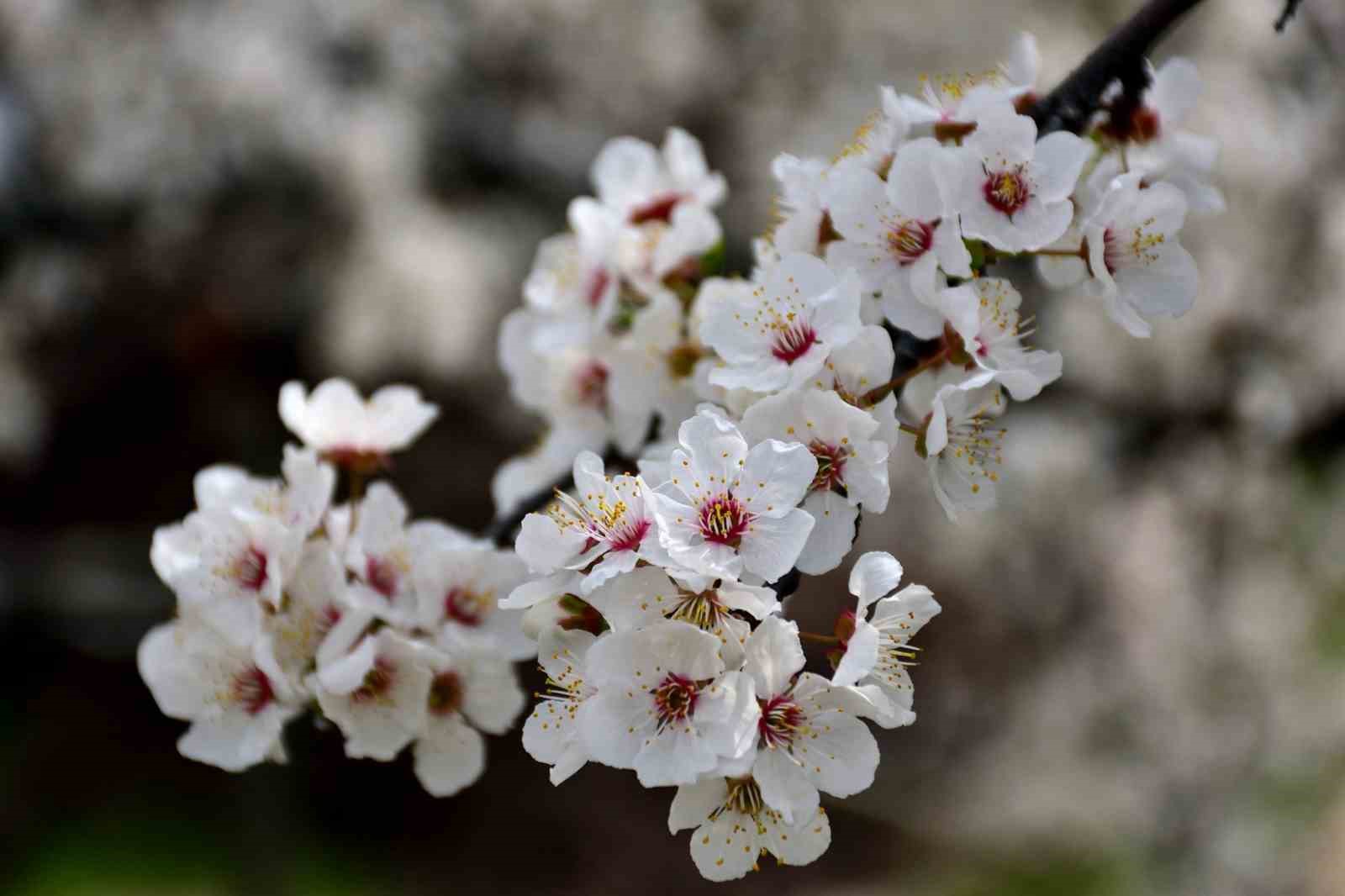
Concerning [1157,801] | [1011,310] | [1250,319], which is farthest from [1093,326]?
[1011,310]

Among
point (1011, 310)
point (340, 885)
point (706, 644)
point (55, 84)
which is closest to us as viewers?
point (706, 644)

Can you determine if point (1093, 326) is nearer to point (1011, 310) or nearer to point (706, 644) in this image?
point (1011, 310)

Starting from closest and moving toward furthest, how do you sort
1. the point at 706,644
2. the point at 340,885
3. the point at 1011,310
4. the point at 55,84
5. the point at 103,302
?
the point at 706,644, the point at 1011,310, the point at 55,84, the point at 103,302, the point at 340,885

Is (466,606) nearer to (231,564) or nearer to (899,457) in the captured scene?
(231,564)

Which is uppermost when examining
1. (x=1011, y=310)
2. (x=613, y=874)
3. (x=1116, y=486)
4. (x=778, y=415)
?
(x=1116, y=486)

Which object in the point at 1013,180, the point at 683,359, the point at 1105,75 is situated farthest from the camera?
the point at 683,359

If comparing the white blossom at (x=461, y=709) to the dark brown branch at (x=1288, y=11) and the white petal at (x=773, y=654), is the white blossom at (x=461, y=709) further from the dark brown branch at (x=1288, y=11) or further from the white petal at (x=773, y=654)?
the dark brown branch at (x=1288, y=11)

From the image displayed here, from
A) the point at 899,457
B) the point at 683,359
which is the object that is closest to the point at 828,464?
the point at 683,359

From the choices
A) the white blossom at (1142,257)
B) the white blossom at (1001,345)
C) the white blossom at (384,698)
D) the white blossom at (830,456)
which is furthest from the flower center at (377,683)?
the white blossom at (1142,257)
